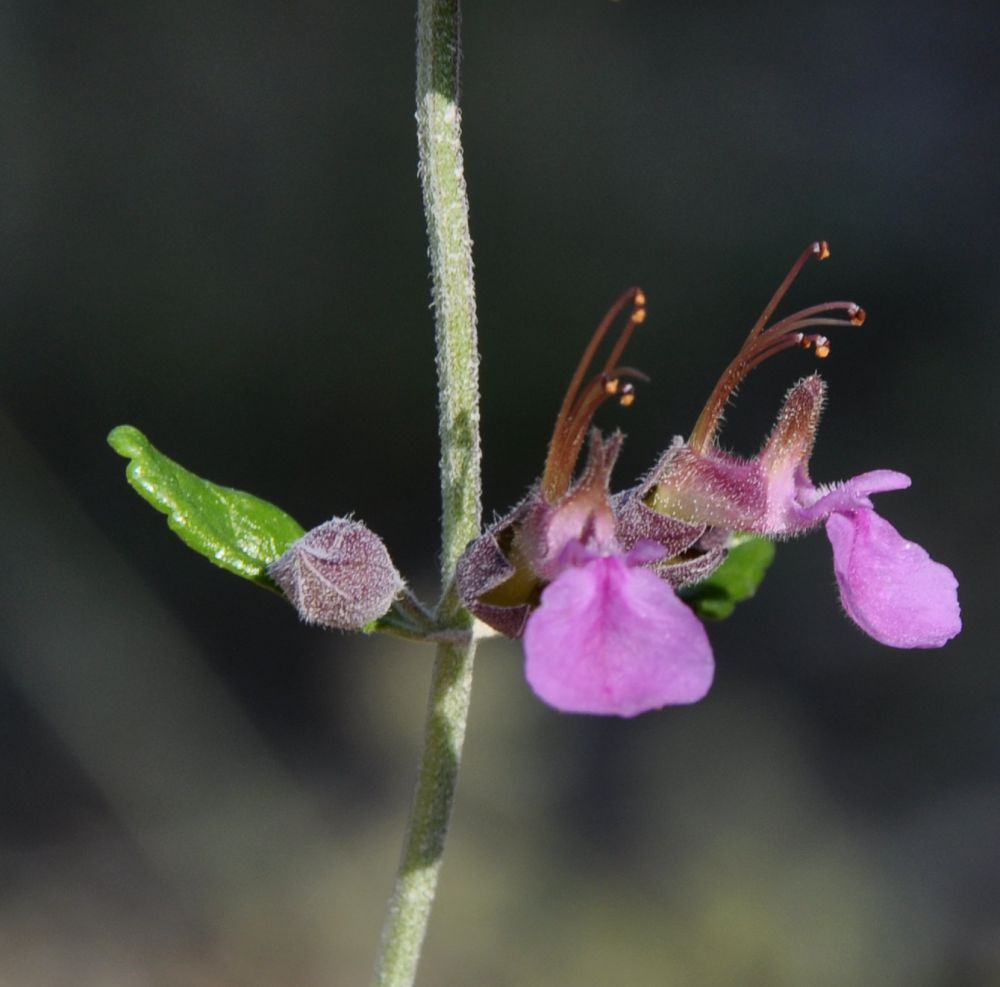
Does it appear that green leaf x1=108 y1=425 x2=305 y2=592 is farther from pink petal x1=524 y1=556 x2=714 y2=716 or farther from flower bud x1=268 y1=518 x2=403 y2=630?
pink petal x1=524 y1=556 x2=714 y2=716

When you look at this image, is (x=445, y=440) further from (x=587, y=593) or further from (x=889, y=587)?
(x=889, y=587)

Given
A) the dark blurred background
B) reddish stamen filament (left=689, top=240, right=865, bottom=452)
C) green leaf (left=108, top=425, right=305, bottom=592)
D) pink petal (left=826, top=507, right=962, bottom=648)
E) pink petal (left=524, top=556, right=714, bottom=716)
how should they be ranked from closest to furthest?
pink petal (left=524, top=556, right=714, bottom=716)
pink petal (left=826, top=507, right=962, bottom=648)
reddish stamen filament (left=689, top=240, right=865, bottom=452)
green leaf (left=108, top=425, right=305, bottom=592)
the dark blurred background

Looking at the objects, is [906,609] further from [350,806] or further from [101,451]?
[101,451]

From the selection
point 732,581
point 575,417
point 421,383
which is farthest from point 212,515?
point 421,383

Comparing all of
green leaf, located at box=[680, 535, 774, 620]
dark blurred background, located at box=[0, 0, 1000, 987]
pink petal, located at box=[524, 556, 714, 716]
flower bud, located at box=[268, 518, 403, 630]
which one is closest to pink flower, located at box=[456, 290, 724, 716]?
pink petal, located at box=[524, 556, 714, 716]

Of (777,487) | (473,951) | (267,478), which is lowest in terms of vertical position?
(473,951)

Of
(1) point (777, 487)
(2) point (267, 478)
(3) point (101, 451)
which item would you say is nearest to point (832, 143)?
(2) point (267, 478)
